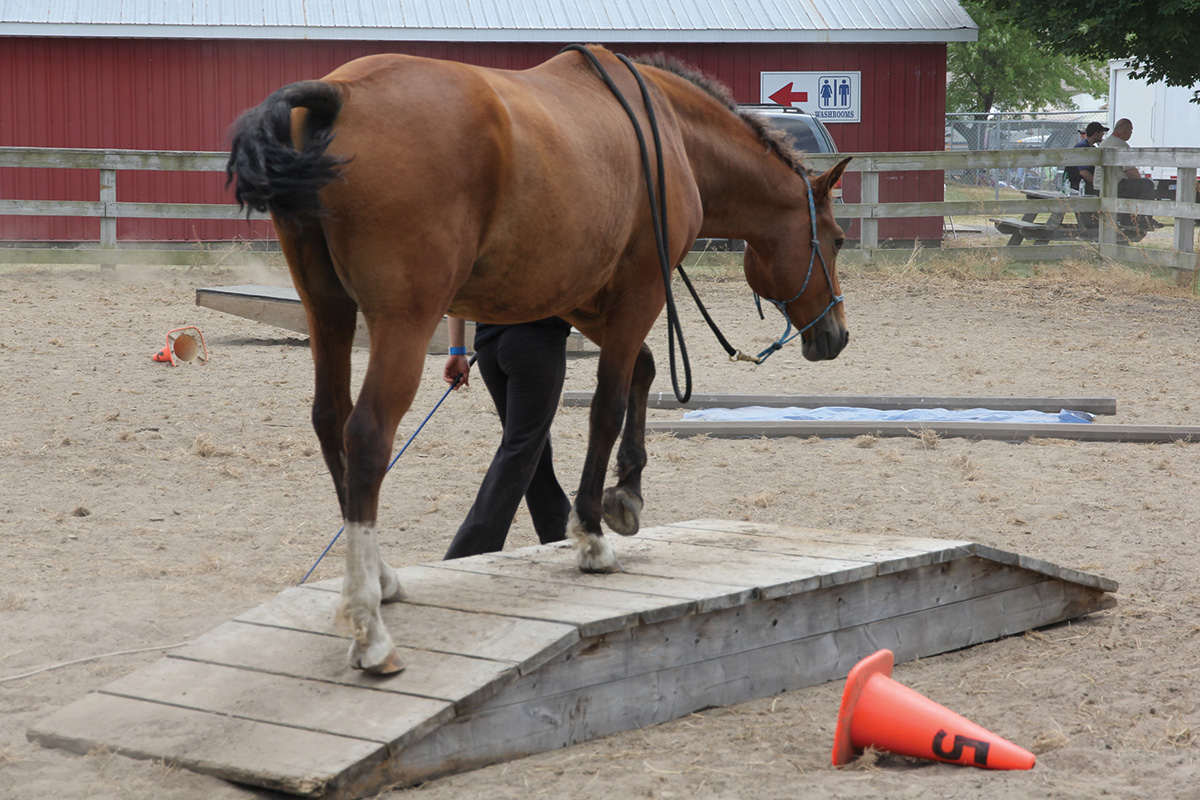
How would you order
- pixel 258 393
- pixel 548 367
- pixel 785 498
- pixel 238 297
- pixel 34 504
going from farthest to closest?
1. pixel 238 297
2. pixel 258 393
3. pixel 785 498
4. pixel 34 504
5. pixel 548 367

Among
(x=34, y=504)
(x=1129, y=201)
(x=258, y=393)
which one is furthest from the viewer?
(x=1129, y=201)

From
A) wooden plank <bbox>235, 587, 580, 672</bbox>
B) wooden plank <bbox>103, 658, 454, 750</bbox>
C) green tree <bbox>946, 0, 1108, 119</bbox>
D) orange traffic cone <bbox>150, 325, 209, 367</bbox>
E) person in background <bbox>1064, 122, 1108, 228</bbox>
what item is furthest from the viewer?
green tree <bbox>946, 0, 1108, 119</bbox>

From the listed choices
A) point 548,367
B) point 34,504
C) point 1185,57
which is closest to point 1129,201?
point 1185,57

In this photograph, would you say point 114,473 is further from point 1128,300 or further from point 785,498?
point 1128,300

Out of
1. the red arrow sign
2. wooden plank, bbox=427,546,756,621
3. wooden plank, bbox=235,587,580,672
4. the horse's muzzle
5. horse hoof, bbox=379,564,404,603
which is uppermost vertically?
the red arrow sign

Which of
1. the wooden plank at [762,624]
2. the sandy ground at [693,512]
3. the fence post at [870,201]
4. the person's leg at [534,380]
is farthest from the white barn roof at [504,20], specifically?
the wooden plank at [762,624]

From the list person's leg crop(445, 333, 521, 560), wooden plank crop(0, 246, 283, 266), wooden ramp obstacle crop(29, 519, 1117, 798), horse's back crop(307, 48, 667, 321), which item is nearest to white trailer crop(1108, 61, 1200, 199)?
wooden plank crop(0, 246, 283, 266)

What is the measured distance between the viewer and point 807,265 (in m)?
4.26

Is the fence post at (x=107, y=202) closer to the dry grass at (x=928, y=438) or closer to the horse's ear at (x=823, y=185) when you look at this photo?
the dry grass at (x=928, y=438)

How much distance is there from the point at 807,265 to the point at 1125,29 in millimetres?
11474

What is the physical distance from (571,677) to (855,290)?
33.8ft

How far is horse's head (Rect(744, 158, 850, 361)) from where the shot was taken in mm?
4230

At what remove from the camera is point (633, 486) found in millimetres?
3896

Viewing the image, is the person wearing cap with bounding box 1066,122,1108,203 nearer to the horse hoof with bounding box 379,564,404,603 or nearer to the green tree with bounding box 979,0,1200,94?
the green tree with bounding box 979,0,1200,94
